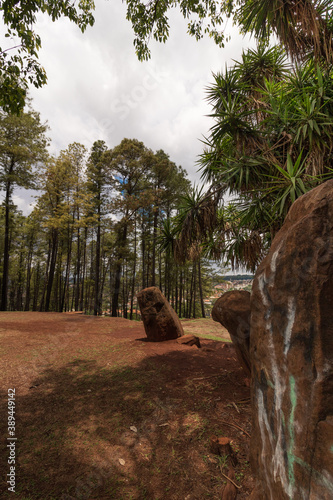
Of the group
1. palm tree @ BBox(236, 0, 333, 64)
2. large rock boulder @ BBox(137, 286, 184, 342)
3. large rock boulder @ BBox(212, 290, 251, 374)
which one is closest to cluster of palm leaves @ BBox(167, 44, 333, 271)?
palm tree @ BBox(236, 0, 333, 64)

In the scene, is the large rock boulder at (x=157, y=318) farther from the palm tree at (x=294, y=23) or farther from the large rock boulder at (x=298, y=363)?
the palm tree at (x=294, y=23)

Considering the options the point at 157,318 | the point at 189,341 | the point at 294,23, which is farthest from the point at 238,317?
the point at 294,23

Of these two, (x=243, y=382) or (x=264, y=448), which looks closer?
(x=264, y=448)

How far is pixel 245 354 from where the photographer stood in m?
4.21

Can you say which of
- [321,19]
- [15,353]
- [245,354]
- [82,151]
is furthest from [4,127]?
[245,354]

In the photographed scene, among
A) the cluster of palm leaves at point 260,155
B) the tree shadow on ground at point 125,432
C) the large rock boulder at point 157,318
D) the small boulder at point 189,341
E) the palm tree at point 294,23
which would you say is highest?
the palm tree at point 294,23

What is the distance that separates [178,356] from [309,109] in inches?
246

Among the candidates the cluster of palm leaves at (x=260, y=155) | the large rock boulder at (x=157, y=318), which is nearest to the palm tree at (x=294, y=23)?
the cluster of palm leaves at (x=260, y=155)

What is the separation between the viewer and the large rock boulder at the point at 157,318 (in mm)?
7535

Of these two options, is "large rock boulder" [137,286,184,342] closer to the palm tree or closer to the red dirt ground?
the red dirt ground

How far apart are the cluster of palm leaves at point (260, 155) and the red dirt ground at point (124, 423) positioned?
3189mm

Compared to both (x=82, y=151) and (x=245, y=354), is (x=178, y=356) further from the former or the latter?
(x=82, y=151)

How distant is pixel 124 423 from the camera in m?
3.41

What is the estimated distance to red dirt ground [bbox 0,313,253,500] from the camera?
245cm
